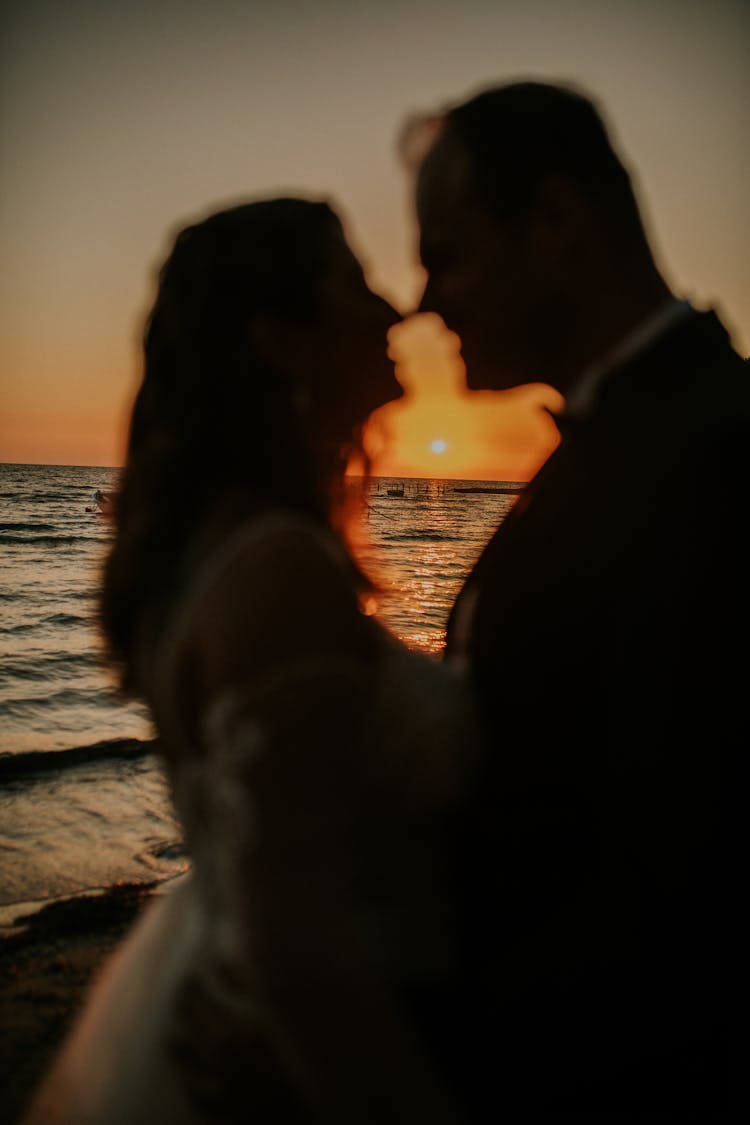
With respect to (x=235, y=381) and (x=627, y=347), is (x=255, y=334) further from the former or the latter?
(x=627, y=347)

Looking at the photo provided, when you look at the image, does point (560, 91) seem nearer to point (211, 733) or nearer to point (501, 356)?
point (501, 356)

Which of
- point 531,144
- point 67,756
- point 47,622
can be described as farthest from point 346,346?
point 47,622

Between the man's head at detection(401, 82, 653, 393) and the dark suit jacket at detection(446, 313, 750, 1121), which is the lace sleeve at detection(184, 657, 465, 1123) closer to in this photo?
the dark suit jacket at detection(446, 313, 750, 1121)

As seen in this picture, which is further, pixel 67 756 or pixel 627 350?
pixel 67 756

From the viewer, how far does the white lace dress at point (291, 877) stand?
3.37 feet

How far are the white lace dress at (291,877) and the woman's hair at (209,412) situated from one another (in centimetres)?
18

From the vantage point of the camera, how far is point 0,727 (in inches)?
347

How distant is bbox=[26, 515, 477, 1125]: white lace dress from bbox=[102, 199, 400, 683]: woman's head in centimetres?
21

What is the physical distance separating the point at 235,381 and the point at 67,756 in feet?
25.7

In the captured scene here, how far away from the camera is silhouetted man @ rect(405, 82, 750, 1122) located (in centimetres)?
127

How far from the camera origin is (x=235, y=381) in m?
1.49

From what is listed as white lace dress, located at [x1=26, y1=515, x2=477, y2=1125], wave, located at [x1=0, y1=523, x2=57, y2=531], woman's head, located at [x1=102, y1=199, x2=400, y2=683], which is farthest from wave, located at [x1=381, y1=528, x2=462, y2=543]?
white lace dress, located at [x1=26, y1=515, x2=477, y2=1125]

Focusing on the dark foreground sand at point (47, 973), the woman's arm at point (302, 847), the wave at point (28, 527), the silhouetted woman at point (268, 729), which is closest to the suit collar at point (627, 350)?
the silhouetted woman at point (268, 729)

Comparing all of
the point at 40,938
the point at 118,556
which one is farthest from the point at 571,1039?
the point at 40,938
